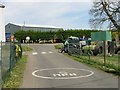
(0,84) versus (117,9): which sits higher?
(117,9)

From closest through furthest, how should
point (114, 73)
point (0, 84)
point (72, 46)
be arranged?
point (0, 84) < point (114, 73) < point (72, 46)

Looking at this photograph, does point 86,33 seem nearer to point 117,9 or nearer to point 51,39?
point 51,39

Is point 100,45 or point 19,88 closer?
point 19,88

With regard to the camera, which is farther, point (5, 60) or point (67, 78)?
point (67, 78)

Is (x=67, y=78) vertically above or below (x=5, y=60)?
below

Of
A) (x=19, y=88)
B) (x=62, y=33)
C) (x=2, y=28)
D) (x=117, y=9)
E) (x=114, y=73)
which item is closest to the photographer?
(x=19, y=88)

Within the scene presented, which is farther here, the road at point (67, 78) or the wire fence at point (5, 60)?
the road at point (67, 78)

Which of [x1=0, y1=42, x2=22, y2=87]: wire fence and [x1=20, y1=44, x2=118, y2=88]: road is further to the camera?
[x1=20, y1=44, x2=118, y2=88]: road

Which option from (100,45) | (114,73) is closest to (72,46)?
(100,45)

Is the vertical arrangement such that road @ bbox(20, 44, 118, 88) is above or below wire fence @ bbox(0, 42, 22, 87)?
below

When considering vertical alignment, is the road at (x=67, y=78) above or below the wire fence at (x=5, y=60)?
below

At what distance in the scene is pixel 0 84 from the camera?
10.6m

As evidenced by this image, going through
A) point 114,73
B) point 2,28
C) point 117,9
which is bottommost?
point 114,73

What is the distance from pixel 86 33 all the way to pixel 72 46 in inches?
2082
